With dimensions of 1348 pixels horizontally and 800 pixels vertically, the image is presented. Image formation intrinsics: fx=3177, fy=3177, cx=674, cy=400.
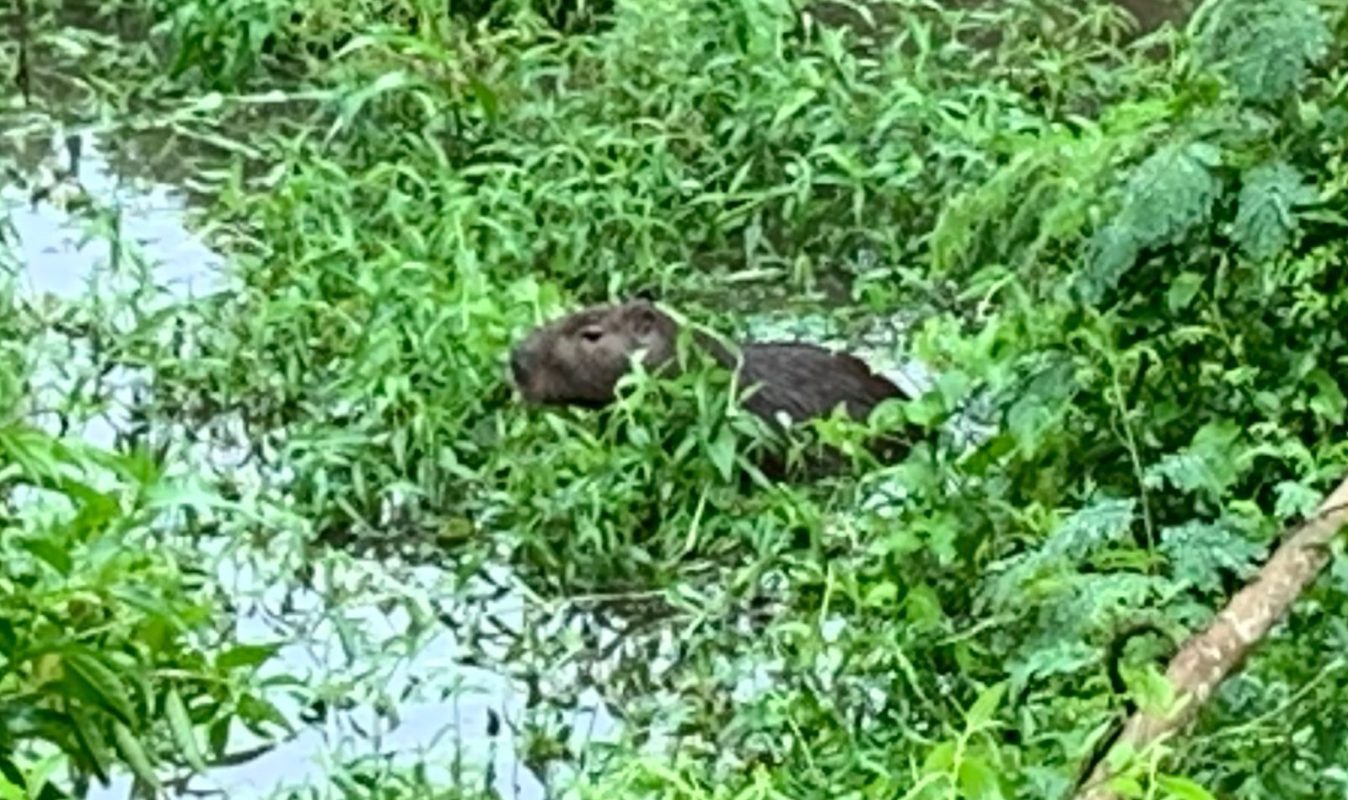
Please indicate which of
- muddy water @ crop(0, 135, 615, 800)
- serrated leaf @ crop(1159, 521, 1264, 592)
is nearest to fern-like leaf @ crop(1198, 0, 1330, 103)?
serrated leaf @ crop(1159, 521, 1264, 592)

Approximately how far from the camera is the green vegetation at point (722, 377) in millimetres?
3727

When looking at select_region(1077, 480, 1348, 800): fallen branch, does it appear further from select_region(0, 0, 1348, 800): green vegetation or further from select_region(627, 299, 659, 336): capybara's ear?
select_region(627, 299, 659, 336): capybara's ear

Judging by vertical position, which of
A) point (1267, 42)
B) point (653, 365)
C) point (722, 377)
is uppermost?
point (1267, 42)

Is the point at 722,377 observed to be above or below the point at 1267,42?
below

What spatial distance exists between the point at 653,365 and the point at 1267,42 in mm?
1958

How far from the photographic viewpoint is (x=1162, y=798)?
10.9 ft

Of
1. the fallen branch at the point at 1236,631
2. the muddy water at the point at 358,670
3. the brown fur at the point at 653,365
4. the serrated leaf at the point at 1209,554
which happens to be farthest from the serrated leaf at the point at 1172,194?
the brown fur at the point at 653,365

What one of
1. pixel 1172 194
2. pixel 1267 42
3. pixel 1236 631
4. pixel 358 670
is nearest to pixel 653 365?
pixel 358 670

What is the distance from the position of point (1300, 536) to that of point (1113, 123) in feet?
5.11

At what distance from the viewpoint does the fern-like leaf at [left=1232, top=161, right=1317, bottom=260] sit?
13.2 feet

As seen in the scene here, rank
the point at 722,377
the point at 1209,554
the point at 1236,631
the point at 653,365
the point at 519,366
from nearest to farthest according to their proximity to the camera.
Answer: the point at 1236,631 < the point at 1209,554 < the point at 722,377 < the point at 519,366 < the point at 653,365

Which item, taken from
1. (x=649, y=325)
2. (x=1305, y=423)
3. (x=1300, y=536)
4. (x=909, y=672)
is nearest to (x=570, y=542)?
(x=649, y=325)

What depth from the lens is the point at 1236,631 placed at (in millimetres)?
3402

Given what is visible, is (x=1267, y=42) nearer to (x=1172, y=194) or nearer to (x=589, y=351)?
(x=1172, y=194)
